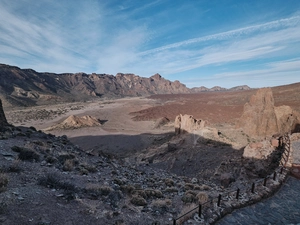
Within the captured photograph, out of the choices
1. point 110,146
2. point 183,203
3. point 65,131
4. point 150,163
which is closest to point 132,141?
point 110,146

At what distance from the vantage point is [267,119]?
2016cm

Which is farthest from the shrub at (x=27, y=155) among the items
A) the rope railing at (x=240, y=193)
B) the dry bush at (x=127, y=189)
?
the rope railing at (x=240, y=193)

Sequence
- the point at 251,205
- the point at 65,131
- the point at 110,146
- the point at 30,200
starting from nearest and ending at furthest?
the point at 30,200 < the point at 251,205 < the point at 110,146 < the point at 65,131

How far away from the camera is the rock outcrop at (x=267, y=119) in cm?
2000

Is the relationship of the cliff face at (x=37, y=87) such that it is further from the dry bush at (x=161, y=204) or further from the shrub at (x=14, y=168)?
the dry bush at (x=161, y=204)

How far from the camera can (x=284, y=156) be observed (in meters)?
11.2

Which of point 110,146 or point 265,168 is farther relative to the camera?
point 110,146

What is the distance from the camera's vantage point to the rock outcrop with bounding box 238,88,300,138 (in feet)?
65.6

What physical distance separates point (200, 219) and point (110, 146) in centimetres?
2680

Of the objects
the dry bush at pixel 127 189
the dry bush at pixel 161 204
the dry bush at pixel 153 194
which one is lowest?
the dry bush at pixel 153 194

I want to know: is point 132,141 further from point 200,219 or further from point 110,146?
point 200,219

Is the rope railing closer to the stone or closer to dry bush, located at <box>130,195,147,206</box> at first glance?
dry bush, located at <box>130,195,147,206</box>

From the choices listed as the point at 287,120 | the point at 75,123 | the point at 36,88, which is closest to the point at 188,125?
the point at 287,120

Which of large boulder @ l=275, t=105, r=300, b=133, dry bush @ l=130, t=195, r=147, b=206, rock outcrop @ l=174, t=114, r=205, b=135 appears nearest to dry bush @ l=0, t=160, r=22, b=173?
dry bush @ l=130, t=195, r=147, b=206
